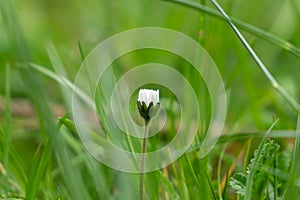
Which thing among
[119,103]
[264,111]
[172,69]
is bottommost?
[119,103]

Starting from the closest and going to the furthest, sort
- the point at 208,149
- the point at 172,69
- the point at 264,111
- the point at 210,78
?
the point at 208,149
the point at 210,78
the point at 264,111
the point at 172,69

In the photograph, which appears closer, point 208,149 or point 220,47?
point 208,149

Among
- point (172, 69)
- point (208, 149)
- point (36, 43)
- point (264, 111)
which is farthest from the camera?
point (36, 43)

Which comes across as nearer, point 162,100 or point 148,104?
point 148,104

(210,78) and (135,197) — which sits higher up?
(210,78)

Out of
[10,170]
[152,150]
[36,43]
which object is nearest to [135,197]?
[152,150]

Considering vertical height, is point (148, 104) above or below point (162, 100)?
below

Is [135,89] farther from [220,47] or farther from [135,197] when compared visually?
[135,197]
